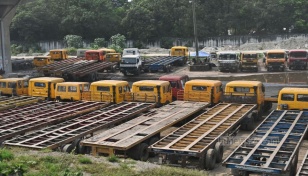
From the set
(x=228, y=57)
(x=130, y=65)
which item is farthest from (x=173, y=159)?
(x=228, y=57)

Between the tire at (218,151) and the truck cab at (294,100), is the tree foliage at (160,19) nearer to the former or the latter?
the truck cab at (294,100)

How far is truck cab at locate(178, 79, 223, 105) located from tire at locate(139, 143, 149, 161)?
8.14m

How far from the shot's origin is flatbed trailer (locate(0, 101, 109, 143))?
707 inches

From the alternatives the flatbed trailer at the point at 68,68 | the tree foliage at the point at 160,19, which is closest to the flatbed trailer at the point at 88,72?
the flatbed trailer at the point at 68,68

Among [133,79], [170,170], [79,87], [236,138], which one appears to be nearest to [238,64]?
[133,79]

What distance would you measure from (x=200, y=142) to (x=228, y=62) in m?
25.4

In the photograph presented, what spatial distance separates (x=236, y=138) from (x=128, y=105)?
241 inches

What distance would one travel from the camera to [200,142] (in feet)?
50.5

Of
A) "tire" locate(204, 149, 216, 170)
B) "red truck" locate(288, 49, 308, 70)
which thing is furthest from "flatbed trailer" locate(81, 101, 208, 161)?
"red truck" locate(288, 49, 308, 70)

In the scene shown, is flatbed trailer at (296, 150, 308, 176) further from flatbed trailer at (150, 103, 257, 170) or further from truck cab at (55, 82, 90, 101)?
truck cab at (55, 82, 90, 101)

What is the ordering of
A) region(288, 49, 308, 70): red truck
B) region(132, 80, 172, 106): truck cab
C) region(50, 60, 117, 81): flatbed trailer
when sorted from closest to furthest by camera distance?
region(132, 80, 172, 106): truck cab → region(50, 60, 117, 81): flatbed trailer → region(288, 49, 308, 70): red truck

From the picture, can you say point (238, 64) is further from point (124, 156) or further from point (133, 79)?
point (124, 156)

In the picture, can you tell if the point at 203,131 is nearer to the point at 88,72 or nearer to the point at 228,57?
the point at 88,72

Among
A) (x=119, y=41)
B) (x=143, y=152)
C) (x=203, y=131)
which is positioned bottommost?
(x=143, y=152)
